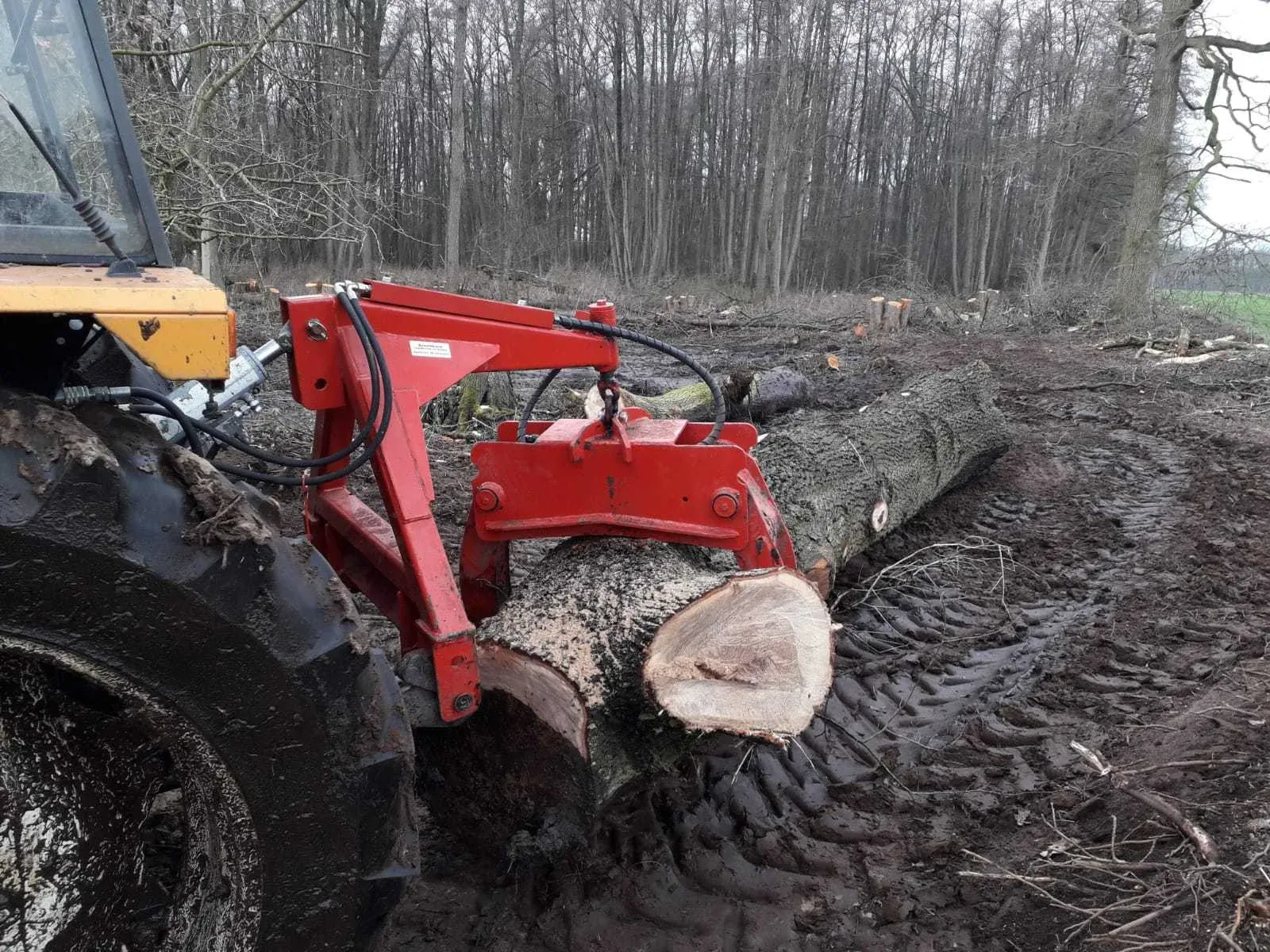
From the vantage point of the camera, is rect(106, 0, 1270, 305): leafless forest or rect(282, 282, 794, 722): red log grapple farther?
rect(106, 0, 1270, 305): leafless forest

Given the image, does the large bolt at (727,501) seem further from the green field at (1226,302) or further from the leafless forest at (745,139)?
the leafless forest at (745,139)

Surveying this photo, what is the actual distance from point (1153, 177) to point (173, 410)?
18537mm

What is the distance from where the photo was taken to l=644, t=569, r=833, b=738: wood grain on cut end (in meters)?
2.47

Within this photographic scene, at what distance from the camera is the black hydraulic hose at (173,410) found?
73.3 inches

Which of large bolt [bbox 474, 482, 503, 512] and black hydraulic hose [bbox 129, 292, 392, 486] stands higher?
black hydraulic hose [bbox 129, 292, 392, 486]

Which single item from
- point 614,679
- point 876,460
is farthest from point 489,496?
→ point 876,460

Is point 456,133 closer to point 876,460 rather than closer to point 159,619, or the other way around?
point 876,460

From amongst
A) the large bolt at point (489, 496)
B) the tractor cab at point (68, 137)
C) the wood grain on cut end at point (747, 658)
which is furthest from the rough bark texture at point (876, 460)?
the tractor cab at point (68, 137)

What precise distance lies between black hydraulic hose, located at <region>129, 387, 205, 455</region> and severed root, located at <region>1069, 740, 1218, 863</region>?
280cm

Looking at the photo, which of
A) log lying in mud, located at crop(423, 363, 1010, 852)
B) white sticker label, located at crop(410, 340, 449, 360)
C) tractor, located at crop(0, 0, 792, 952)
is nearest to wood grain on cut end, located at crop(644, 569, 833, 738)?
log lying in mud, located at crop(423, 363, 1010, 852)

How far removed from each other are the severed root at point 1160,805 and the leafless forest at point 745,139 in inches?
916

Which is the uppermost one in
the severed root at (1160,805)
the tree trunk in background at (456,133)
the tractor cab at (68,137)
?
the tree trunk in background at (456,133)

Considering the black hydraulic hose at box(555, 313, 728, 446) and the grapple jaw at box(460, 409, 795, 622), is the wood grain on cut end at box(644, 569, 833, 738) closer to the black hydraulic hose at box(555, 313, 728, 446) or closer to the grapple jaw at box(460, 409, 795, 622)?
the grapple jaw at box(460, 409, 795, 622)

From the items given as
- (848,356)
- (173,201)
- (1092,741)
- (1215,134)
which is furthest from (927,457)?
(1215,134)
